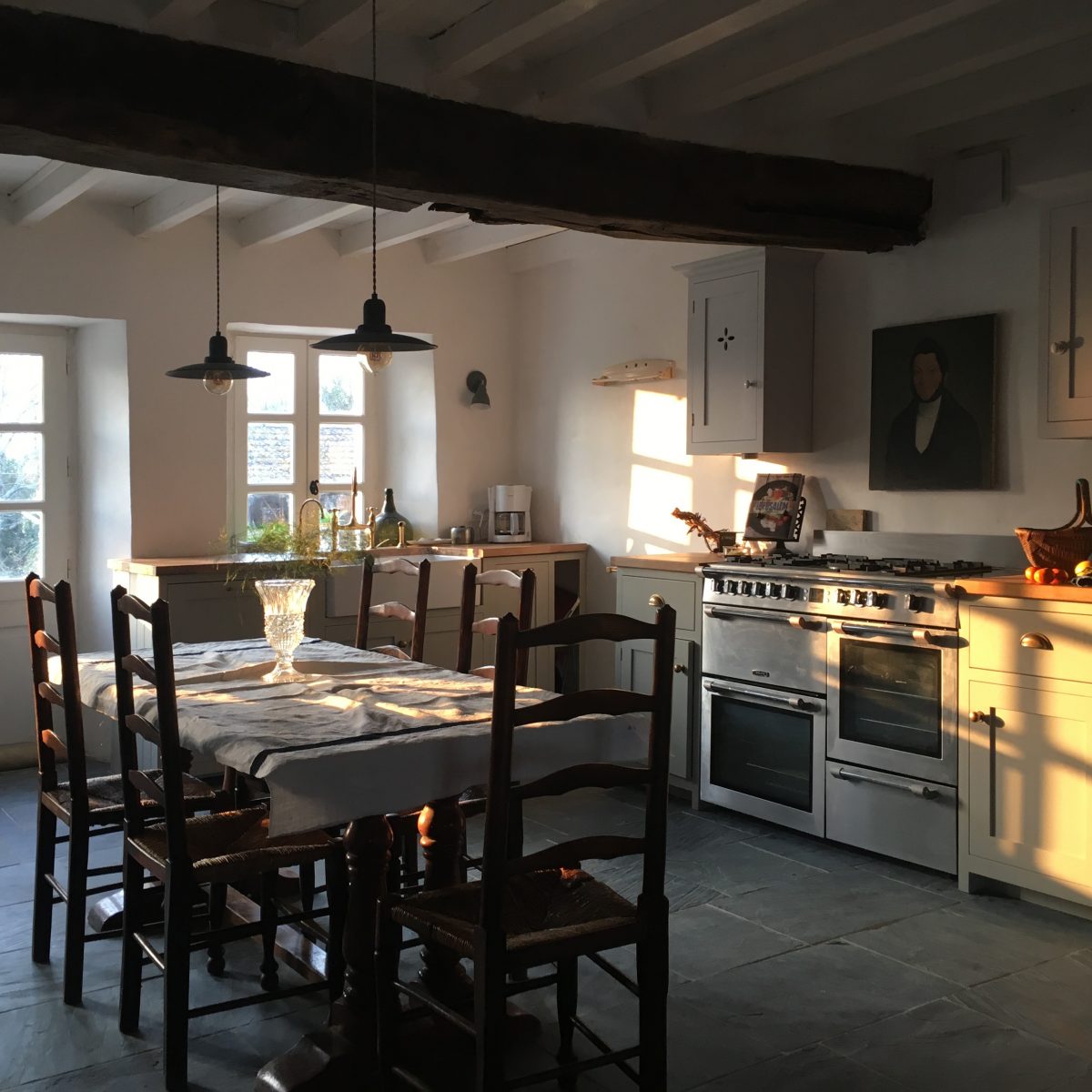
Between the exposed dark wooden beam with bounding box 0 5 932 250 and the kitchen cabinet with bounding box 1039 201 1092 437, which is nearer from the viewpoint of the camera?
the exposed dark wooden beam with bounding box 0 5 932 250

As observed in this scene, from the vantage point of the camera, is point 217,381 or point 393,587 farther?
point 393,587

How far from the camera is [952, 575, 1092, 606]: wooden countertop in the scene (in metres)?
3.47

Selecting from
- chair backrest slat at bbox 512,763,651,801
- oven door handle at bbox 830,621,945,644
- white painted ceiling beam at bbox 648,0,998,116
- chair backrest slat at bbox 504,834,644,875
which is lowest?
chair backrest slat at bbox 504,834,644,875

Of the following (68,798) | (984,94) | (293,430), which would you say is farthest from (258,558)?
(984,94)

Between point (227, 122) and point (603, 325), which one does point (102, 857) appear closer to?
point (227, 122)

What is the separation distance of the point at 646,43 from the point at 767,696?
2.29 m

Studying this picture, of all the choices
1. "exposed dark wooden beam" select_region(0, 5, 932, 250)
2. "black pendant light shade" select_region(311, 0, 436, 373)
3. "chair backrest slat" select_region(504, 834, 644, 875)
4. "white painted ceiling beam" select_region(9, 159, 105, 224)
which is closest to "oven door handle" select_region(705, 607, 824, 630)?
"exposed dark wooden beam" select_region(0, 5, 932, 250)

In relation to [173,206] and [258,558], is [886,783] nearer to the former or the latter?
[258,558]

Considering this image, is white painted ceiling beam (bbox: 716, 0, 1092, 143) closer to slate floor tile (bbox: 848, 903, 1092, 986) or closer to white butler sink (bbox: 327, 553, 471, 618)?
white butler sink (bbox: 327, 553, 471, 618)

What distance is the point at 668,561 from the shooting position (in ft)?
16.1

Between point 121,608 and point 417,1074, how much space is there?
122 centimetres

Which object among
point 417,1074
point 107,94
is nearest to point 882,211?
point 107,94

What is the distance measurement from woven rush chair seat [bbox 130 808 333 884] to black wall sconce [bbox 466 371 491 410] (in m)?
3.65

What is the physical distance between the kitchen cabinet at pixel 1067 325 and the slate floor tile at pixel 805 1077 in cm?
218
